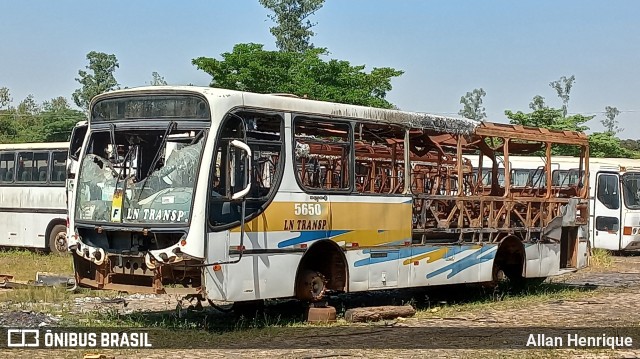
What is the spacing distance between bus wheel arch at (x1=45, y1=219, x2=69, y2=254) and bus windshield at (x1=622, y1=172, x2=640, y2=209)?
1553 centimetres

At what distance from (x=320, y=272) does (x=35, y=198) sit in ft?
42.7

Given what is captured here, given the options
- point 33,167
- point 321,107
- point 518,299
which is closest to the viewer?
point 321,107

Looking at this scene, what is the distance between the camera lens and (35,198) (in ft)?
76.2

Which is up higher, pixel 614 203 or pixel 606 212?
pixel 614 203

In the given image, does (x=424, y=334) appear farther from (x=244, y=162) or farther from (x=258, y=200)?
(x=244, y=162)

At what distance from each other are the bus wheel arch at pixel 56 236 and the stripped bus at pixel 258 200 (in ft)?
37.6

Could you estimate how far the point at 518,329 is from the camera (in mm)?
11578

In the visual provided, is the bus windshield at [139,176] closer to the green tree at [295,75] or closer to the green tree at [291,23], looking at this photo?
the green tree at [295,75]

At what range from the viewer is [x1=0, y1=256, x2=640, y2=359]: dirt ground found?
9.51 metres

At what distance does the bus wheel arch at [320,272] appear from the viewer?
11969mm

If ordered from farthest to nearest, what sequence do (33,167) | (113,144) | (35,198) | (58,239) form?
(33,167), (35,198), (58,239), (113,144)

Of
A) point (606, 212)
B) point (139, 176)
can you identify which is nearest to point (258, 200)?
point (139, 176)

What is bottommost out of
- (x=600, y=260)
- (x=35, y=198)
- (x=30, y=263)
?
(x=30, y=263)

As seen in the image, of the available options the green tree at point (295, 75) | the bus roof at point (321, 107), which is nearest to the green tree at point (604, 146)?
the green tree at point (295, 75)
